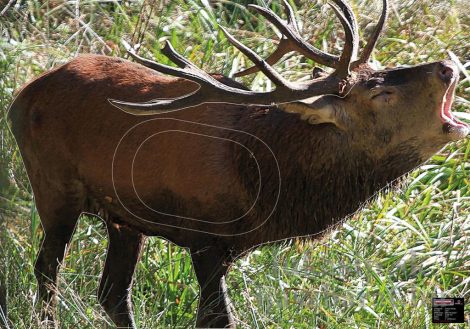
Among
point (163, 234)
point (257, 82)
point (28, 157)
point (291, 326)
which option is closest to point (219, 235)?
point (163, 234)

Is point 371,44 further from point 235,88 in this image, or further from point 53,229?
point 53,229

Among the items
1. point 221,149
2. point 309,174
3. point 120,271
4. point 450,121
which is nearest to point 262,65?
point 221,149

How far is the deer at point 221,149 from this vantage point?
4.75 metres

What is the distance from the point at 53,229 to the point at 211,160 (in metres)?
0.85

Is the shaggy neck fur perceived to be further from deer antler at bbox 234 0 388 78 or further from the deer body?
deer antler at bbox 234 0 388 78

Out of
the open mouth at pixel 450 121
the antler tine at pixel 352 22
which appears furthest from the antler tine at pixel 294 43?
the open mouth at pixel 450 121

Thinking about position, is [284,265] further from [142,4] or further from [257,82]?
[142,4]

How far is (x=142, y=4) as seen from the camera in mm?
7320

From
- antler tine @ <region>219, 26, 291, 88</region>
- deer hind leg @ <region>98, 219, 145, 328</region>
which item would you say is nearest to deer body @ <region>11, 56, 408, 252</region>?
deer hind leg @ <region>98, 219, 145, 328</region>

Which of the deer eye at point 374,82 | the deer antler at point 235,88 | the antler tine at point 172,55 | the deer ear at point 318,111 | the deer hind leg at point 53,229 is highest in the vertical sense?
the antler tine at point 172,55

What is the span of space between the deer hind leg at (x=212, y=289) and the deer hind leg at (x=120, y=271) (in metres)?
0.45

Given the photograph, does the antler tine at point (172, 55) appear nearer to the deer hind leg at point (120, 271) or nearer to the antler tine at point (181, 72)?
the antler tine at point (181, 72)

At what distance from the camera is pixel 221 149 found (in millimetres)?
4836

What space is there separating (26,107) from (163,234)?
87 centimetres
